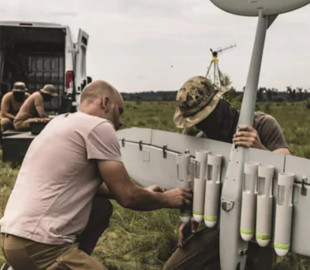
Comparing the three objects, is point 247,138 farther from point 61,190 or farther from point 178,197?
point 61,190

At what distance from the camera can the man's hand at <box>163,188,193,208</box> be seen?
116 inches

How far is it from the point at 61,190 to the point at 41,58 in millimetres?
8198

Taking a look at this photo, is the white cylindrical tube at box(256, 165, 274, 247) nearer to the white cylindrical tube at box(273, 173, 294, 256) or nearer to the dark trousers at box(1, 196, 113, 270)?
the white cylindrical tube at box(273, 173, 294, 256)

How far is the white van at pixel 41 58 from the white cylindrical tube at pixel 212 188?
6.11 m

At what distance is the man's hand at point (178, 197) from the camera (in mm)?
2939

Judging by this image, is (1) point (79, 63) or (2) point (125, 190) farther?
(1) point (79, 63)

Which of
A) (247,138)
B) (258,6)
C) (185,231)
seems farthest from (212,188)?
(258,6)

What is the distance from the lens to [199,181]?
2.98 metres

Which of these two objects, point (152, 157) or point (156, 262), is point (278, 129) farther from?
point (156, 262)

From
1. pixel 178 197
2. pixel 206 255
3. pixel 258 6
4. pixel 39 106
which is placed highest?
pixel 258 6

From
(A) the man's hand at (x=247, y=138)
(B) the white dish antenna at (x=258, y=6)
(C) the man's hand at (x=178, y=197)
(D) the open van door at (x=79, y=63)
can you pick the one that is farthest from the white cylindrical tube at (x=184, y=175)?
(D) the open van door at (x=79, y=63)

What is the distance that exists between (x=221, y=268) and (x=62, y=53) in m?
8.00

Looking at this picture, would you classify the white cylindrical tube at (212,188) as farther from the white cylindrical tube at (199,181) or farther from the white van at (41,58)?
the white van at (41,58)

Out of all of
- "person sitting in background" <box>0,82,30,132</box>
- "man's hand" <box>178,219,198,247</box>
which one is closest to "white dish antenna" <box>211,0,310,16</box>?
"man's hand" <box>178,219,198,247</box>
